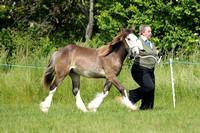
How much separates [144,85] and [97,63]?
50.5 inches

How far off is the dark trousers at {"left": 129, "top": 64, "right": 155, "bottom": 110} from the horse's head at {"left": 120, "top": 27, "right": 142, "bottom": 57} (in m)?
0.51

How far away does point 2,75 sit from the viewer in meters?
11.7

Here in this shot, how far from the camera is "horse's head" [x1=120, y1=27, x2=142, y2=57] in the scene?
6.96 m

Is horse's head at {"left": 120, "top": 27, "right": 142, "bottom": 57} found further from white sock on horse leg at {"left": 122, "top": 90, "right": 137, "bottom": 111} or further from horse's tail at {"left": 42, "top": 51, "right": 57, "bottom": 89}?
horse's tail at {"left": 42, "top": 51, "right": 57, "bottom": 89}

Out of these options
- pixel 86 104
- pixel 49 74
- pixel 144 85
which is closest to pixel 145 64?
pixel 144 85

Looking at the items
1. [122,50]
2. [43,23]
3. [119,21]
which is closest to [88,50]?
[122,50]

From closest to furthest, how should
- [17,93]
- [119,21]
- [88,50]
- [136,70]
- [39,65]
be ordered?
[136,70] → [88,50] → [17,93] → [39,65] → [119,21]

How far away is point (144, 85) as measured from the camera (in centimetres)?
732

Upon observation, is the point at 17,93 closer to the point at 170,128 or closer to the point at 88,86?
the point at 88,86

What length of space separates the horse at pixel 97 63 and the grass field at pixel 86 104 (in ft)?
1.13

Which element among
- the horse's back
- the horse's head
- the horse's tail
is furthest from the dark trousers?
the horse's tail

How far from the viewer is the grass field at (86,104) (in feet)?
19.0

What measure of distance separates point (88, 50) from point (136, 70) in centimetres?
137

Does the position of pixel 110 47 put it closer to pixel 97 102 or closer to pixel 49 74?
pixel 97 102
